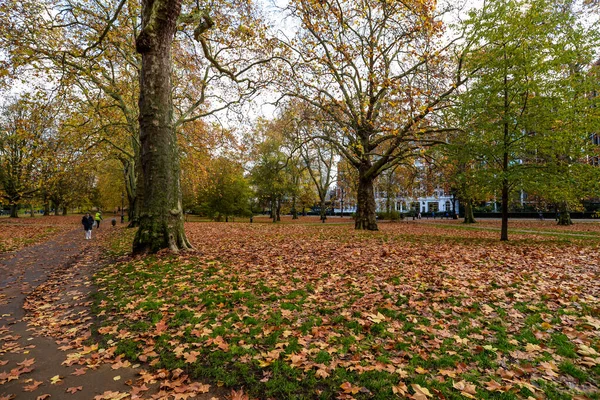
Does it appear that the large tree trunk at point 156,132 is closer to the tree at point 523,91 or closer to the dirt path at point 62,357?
the dirt path at point 62,357

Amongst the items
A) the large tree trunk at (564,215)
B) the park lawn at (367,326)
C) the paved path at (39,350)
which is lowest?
the paved path at (39,350)

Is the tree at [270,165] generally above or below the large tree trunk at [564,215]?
above

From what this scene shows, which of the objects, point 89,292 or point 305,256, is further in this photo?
point 305,256

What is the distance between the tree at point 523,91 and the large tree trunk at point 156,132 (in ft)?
40.8

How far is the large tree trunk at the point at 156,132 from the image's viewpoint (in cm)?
926

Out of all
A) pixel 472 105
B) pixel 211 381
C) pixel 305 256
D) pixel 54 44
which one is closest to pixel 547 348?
pixel 211 381

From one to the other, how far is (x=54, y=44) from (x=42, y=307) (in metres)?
15.3

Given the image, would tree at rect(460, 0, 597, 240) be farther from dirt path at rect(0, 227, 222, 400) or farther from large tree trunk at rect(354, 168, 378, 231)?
dirt path at rect(0, 227, 222, 400)

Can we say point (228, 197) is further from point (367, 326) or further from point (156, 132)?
point (367, 326)

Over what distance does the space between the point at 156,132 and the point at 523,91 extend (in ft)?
47.6

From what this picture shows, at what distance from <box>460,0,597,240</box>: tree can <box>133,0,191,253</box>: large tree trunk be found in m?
12.4

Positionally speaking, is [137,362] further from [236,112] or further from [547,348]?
[236,112]

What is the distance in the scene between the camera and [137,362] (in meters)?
3.99

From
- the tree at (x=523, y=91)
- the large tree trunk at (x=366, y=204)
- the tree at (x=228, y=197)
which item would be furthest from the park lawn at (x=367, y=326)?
the tree at (x=228, y=197)
